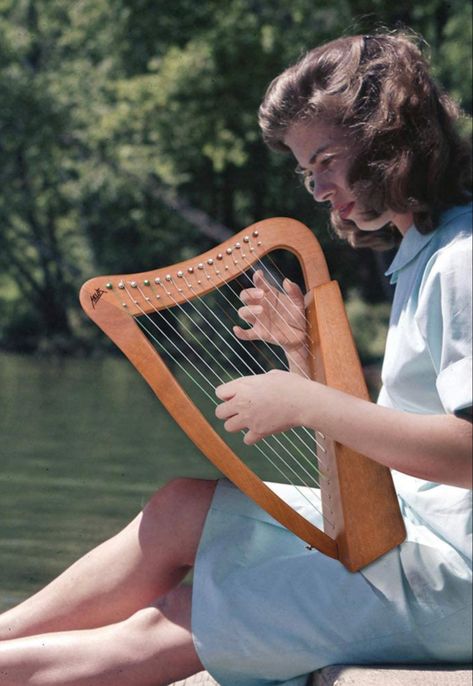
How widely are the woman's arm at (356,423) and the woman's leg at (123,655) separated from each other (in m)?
0.33

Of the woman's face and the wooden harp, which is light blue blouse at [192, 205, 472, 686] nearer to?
the wooden harp

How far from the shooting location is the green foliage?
16.3 meters

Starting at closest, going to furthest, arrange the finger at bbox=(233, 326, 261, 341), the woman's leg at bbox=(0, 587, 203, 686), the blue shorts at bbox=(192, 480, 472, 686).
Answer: the blue shorts at bbox=(192, 480, 472, 686) < the woman's leg at bbox=(0, 587, 203, 686) < the finger at bbox=(233, 326, 261, 341)

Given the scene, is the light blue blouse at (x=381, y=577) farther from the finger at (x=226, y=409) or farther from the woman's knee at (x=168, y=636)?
the finger at (x=226, y=409)

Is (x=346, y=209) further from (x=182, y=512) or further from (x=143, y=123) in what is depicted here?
(x=143, y=123)

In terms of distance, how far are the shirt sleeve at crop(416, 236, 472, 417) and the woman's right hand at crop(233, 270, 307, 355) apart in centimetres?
35

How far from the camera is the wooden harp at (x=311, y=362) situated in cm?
202

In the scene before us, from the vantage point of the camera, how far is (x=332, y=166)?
7.23 feet

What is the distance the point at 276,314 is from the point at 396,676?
0.67 metres

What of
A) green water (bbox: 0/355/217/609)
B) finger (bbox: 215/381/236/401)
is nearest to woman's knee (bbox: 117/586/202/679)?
finger (bbox: 215/381/236/401)

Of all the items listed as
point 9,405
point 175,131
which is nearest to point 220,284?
point 9,405

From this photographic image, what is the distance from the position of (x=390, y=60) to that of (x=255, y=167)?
1701cm

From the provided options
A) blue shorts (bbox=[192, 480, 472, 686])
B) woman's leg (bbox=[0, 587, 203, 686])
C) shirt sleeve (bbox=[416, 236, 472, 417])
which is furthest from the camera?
woman's leg (bbox=[0, 587, 203, 686])

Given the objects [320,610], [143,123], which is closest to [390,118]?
Answer: [320,610]
